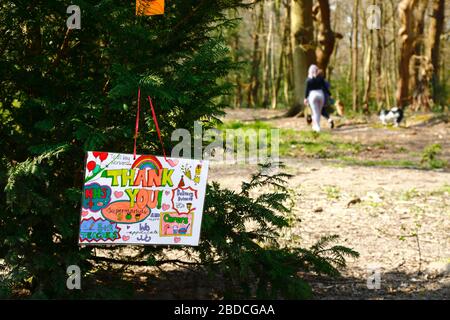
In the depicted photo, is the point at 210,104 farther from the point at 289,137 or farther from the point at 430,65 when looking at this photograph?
the point at 430,65

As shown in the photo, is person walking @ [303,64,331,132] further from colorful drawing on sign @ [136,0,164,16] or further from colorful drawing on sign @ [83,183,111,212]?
colorful drawing on sign @ [83,183,111,212]

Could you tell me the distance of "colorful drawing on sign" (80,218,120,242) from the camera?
3111 mm

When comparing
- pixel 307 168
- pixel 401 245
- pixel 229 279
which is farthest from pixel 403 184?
pixel 229 279

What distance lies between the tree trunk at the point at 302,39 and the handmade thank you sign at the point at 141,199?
14.8m

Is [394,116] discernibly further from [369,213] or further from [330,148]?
[369,213]

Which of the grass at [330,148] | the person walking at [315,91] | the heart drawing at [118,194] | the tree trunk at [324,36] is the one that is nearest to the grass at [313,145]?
the grass at [330,148]

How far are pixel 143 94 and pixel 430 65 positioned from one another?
20.3 meters

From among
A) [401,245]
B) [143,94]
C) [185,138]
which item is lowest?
[401,245]

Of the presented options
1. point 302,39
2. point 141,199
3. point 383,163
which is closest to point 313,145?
point 383,163

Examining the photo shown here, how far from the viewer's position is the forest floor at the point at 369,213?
4719mm

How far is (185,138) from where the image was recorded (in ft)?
12.0

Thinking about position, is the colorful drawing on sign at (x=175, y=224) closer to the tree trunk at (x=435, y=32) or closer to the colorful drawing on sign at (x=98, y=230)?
the colorful drawing on sign at (x=98, y=230)

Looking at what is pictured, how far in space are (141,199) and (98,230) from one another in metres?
0.28

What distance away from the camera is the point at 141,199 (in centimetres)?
316
